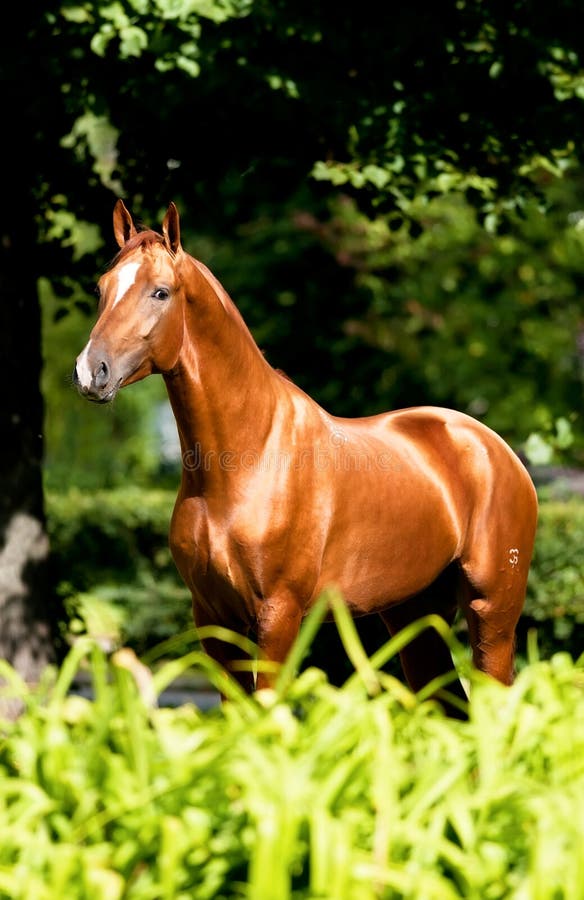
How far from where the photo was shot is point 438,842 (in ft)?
7.50

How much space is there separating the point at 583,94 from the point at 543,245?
389 inches

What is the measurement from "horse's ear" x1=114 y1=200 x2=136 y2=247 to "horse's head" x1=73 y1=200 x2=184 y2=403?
0.53ft

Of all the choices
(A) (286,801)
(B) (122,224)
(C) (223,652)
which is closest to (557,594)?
(C) (223,652)

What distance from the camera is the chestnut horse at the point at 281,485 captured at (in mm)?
3861

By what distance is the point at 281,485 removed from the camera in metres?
4.15

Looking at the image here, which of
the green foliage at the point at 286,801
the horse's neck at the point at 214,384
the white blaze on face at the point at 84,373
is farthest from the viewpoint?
the horse's neck at the point at 214,384

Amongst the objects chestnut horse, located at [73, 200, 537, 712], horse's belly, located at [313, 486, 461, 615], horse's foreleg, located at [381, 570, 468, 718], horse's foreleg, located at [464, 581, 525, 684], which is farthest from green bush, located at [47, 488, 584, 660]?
horse's belly, located at [313, 486, 461, 615]

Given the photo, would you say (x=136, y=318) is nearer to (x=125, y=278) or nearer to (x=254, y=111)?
(x=125, y=278)

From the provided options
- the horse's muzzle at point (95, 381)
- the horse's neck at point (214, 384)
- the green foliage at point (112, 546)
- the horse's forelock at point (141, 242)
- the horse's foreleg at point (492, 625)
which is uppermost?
the horse's forelock at point (141, 242)

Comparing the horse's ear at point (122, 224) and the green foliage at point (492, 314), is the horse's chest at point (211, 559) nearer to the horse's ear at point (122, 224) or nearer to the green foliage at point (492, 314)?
the horse's ear at point (122, 224)

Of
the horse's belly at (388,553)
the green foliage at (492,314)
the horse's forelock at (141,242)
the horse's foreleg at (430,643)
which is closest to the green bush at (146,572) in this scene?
the horse's foreleg at (430,643)

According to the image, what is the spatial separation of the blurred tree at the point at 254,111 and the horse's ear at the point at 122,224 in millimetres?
1715

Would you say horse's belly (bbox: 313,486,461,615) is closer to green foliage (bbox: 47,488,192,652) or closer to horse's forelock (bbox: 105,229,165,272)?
→ horse's forelock (bbox: 105,229,165,272)

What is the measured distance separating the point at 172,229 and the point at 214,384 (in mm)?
539
